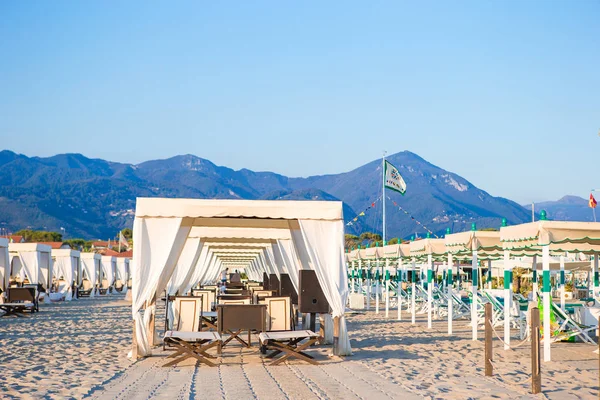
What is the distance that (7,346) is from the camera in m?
11.3

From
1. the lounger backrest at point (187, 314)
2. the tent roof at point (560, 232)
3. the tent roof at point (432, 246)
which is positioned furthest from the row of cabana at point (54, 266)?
the tent roof at point (560, 232)

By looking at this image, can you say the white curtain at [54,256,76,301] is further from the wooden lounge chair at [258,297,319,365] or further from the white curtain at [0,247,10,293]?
Answer: the wooden lounge chair at [258,297,319,365]

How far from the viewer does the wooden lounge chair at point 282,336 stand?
9.13 metres

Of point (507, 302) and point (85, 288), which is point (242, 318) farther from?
point (85, 288)

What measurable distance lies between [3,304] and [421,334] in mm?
10586

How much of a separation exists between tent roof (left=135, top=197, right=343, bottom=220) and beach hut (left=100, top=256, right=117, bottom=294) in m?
24.4

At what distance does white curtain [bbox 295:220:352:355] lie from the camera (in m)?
9.61

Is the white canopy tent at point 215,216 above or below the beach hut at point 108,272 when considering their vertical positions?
above

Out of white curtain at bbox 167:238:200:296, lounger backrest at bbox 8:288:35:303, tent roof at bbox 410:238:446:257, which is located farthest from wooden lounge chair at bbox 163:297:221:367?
lounger backrest at bbox 8:288:35:303

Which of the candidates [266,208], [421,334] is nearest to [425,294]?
[421,334]

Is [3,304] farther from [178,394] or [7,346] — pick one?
[178,394]

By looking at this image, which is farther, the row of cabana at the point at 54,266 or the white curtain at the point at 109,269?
the white curtain at the point at 109,269

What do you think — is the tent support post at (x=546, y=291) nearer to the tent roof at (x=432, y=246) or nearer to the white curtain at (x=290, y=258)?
the white curtain at (x=290, y=258)

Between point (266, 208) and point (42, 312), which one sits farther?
point (42, 312)
